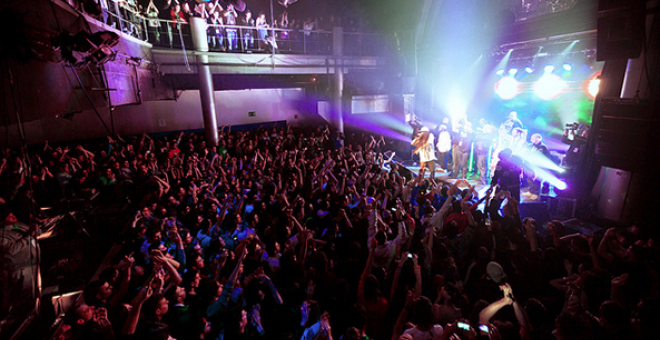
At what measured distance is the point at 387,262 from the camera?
11.1 feet

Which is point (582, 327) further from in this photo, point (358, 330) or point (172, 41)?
point (172, 41)

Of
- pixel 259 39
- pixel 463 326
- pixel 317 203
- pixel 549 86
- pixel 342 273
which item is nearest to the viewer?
pixel 463 326

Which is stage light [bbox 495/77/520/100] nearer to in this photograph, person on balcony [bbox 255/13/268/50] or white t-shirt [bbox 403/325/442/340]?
person on balcony [bbox 255/13/268/50]

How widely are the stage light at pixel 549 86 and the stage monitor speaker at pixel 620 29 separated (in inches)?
268

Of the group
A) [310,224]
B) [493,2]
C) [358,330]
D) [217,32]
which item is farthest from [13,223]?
[493,2]

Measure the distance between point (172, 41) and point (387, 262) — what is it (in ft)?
31.0

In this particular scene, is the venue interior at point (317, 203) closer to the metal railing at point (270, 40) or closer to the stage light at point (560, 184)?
the stage light at point (560, 184)

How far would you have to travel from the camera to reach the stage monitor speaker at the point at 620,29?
196 inches

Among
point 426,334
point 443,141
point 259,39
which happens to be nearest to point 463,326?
point 426,334

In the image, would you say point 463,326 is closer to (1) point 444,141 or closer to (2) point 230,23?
(1) point 444,141

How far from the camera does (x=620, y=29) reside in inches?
201

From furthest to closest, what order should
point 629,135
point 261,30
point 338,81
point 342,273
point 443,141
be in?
point 338,81
point 261,30
point 443,141
point 629,135
point 342,273

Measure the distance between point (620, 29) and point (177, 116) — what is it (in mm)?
12475

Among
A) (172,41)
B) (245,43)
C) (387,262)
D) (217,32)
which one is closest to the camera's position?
(387,262)
